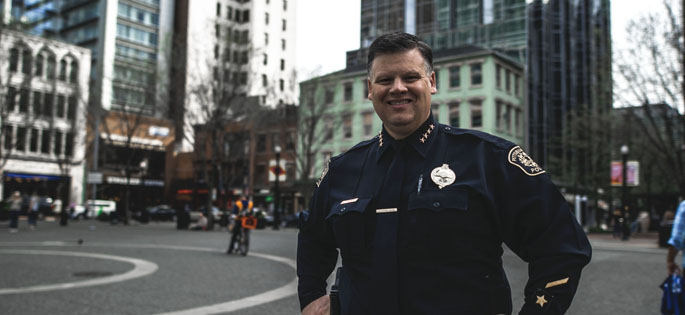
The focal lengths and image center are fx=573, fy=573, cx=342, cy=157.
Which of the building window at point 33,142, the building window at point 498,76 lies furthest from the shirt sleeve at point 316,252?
the building window at point 33,142

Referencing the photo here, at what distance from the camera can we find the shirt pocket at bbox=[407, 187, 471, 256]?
1935mm

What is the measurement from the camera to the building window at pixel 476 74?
4588cm

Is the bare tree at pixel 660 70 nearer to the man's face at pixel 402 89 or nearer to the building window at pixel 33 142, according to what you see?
the man's face at pixel 402 89

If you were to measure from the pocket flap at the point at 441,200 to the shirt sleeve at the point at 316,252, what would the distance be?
54cm

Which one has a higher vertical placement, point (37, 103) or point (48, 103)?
point (48, 103)

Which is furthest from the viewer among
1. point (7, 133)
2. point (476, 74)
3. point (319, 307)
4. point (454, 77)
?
point (454, 77)

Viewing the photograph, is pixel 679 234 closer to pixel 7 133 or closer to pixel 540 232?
pixel 540 232

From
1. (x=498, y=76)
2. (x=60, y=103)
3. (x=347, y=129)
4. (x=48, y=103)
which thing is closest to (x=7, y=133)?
(x=48, y=103)

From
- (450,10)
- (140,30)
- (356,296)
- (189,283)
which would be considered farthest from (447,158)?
(140,30)

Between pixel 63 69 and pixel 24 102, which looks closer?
pixel 24 102

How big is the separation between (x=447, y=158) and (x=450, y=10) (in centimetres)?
5359

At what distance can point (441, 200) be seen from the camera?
6.42ft

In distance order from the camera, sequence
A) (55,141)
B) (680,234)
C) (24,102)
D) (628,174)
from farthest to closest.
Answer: (55,141) → (24,102) → (628,174) → (680,234)

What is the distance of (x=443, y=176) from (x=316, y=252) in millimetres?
728
